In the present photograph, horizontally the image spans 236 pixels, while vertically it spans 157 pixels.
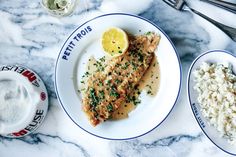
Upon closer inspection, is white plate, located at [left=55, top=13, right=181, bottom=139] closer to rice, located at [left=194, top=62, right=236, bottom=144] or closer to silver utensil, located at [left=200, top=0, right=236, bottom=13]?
rice, located at [left=194, top=62, right=236, bottom=144]

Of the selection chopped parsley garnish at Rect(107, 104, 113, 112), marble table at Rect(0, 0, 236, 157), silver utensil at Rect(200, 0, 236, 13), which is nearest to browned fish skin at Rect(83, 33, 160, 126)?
chopped parsley garnish at Rect(107, 104, 113, 112)

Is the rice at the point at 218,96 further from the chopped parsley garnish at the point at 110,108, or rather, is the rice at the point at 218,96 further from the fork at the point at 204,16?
the chopped parsley garnish at the point at 110,108

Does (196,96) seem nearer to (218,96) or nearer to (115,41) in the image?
(218,96)

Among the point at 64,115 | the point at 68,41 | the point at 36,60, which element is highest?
the point at 68,41

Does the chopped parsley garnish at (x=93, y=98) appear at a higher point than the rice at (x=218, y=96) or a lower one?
lower

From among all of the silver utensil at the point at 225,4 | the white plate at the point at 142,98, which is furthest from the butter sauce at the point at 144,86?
the silver utensil at the point at 225,4

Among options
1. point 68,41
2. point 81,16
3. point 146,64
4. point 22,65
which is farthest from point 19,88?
point 146,64

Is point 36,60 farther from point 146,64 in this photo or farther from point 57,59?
point 146,64
